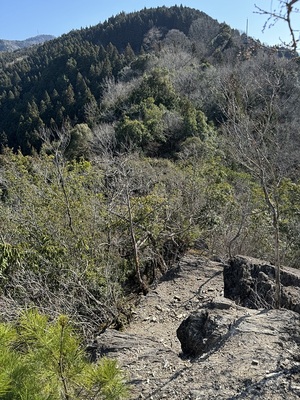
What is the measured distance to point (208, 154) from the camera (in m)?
16.0

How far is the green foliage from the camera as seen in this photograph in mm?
2100

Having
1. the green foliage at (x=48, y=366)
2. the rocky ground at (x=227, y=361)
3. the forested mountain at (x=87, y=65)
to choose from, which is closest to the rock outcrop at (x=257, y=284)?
the rocky ground at (x=227, y=361)

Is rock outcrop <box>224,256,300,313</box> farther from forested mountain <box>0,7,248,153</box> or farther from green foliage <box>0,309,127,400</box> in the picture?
forested mountain <box>0,7,248,153</box>

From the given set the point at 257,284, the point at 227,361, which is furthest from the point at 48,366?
the point at 257,284

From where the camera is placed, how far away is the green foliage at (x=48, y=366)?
2.10 metres

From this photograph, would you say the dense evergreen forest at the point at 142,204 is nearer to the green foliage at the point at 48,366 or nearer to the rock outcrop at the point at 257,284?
the green foliage at the point at 48,366

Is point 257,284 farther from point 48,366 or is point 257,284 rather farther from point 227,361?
point 48,366

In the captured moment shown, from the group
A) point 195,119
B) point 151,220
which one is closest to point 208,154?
point 195,119

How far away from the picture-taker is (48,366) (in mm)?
2211

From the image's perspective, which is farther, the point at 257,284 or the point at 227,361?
the point at 257,284

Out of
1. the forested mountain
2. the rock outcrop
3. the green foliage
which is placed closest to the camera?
the green foliage

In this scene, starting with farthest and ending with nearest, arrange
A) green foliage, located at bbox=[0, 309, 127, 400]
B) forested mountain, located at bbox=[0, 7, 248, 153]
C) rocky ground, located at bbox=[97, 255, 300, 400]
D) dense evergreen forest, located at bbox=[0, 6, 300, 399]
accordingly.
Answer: forested mountain, located at bbox=[0, 7, 248, 153]
dense evergreen forest, located at bbox=[0, 6, 300, 399]
rocky ground, located at bbox=[97, 255, 300, 400]
green foliage, located at bbox=[0, 309, 127, 400]

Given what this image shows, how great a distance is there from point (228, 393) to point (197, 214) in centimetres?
647

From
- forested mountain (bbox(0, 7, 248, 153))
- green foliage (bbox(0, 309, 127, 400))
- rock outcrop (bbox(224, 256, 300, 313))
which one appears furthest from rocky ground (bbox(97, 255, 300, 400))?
forested mountain (bbox(0, 7, 248, 153))
